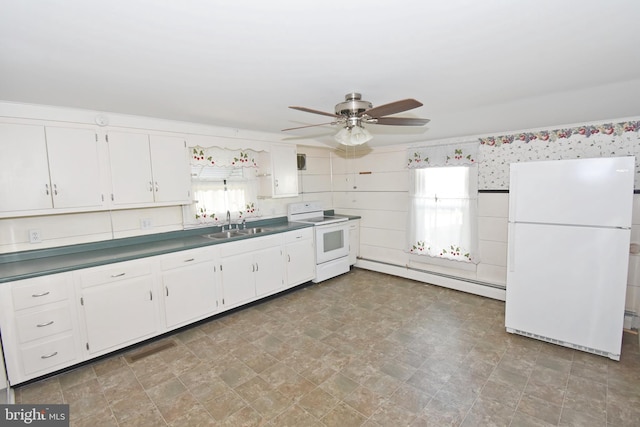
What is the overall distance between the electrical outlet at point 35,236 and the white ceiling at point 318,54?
110 cm

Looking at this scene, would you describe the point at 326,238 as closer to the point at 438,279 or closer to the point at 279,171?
the point at 279,171

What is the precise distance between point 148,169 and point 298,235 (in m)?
Result: 1.99

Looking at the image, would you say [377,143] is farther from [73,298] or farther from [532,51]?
[73,298]

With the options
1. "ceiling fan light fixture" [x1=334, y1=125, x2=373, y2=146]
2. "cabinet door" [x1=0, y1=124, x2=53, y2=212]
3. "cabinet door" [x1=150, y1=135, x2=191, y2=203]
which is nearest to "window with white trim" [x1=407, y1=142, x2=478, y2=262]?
"ceiling fan light fixture" [x1=334, y1=125, x2=373, y2=146]

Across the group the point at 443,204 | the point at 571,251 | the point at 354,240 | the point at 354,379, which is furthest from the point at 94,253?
the point at 571,251

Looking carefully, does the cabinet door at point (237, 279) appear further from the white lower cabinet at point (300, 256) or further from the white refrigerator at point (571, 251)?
the white refrigerator at point (571, 251)

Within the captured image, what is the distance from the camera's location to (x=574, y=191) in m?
2.54

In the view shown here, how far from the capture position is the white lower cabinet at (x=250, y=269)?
337 cm

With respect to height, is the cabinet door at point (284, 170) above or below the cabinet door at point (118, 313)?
above

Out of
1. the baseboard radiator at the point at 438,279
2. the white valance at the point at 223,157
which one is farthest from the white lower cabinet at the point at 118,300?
the baseboard radiator at the point at 438,279

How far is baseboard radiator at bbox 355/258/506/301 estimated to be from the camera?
12.4 feet

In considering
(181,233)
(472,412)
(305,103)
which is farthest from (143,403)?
(305,103)

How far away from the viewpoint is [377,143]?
458 cm

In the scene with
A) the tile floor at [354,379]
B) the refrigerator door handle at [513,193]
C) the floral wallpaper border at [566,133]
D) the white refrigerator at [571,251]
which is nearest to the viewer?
the tile floor at [354,379]
